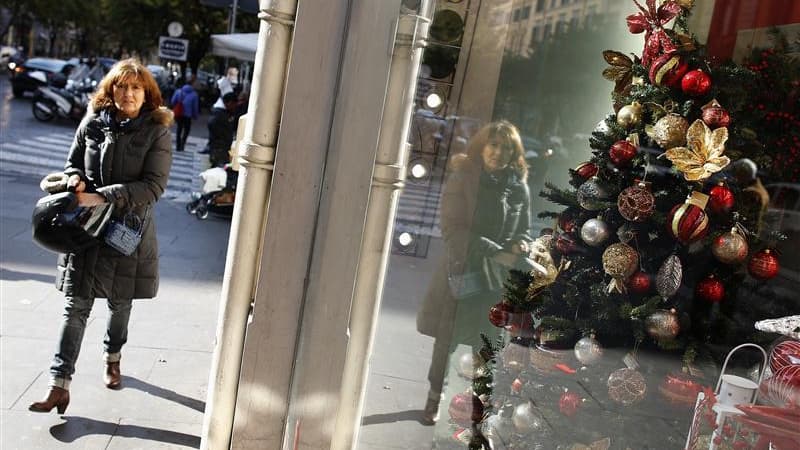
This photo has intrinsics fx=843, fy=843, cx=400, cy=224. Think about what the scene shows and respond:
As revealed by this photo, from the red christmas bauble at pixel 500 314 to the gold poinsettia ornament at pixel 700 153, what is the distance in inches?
35.1

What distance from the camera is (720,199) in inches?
109

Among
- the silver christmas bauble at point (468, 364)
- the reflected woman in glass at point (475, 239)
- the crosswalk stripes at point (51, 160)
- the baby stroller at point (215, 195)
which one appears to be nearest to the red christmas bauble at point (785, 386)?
the reflected woman in glass at point (475, 239)

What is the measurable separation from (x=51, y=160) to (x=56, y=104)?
283 inches

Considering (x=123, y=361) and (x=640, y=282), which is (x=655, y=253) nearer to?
(x=640, y=282)

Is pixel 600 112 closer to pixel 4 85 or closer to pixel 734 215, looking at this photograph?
pixel 734 215

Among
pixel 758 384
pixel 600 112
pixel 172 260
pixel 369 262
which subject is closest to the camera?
pixel 758 384

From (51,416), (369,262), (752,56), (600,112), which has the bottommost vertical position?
(51,416)

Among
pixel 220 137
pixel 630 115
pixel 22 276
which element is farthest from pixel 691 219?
pixel 220 137

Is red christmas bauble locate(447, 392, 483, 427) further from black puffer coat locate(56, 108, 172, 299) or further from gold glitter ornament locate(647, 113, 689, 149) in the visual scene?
black puffer coat locate(56, 108, 172, 299)

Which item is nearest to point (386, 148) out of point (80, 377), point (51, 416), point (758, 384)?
point (758, 384)

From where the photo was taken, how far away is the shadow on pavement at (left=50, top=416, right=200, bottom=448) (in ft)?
14.6

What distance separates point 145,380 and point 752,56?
4.05 m

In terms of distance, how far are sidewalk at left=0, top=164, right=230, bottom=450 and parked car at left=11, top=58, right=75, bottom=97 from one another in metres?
20.0

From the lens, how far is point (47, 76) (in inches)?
1045
